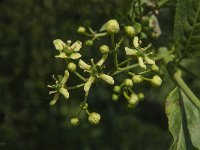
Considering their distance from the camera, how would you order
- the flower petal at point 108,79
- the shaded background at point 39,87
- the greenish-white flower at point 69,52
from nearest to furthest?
the flower petal at point 108,79, the greenish-white flower at point 69,52, the shaded background at point 39,87

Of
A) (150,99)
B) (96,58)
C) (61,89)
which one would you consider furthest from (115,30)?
(150,99)

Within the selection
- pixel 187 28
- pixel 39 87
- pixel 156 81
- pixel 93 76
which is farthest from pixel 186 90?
pixel 39 87

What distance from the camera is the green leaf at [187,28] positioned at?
6.75 ft

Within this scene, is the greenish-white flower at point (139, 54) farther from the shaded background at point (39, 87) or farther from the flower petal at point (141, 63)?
the shaded background at point (39, 87)

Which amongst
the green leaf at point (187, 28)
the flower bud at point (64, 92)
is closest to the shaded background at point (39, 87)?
the green leaf at point (187, 28)

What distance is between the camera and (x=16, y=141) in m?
3.91

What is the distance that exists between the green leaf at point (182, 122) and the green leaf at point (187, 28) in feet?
0.57

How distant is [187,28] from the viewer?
2.13 meters

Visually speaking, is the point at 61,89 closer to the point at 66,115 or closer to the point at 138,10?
the point at 138,10

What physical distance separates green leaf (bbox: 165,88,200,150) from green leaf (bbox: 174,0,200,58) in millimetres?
174

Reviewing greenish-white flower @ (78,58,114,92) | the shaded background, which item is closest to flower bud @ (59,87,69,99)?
greenish-white flower @ (78,58,114,92)

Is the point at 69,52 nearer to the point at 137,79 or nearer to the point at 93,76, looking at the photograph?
the point at 93,76

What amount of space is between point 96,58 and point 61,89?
1.25m

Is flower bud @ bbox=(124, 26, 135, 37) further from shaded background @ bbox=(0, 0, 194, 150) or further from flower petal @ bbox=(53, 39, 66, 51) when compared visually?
shaded background @ bbox=(0, 0, 194, 150)
